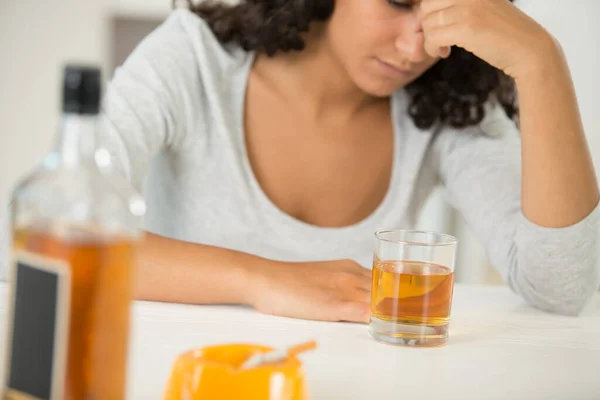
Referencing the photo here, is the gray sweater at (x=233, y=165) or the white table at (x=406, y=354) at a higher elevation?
the gray sweater at (x=233, y=165)

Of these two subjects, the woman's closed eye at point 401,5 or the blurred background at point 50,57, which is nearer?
the woman's closed eye at point 401,5

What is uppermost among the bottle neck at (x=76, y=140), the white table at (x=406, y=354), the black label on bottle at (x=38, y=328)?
the bottle neck at (x=76, y=140)

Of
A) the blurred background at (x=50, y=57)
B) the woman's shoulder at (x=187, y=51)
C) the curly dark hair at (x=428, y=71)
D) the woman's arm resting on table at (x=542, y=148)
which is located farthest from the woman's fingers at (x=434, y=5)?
the blurred background at (x=50, y=57)

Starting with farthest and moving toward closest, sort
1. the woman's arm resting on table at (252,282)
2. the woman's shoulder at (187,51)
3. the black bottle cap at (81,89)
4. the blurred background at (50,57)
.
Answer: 1. the blurred background at (50,57)
2. the woman's shoulder at (187,51)
3. the woman's arm resting on table at (252,282)
4. the black bottle cap at (81,89)

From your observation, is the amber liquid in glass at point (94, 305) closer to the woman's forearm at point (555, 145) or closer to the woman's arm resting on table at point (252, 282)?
the woman's arm resting on table at point (252, 282)

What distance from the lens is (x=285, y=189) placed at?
4.88 feet

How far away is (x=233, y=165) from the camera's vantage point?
1.43m

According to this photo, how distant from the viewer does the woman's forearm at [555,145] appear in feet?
3.85

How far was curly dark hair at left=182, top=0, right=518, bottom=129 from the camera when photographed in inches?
57.2

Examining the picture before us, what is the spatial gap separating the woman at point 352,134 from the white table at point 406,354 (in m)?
0.13

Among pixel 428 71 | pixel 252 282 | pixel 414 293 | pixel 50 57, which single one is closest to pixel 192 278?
pixel 252 282

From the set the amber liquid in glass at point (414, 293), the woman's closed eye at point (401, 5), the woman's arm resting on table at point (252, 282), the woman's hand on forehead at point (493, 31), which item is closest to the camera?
the amber liquid in glass at point (414, 293)

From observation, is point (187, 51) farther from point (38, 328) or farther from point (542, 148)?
point (38, 328)

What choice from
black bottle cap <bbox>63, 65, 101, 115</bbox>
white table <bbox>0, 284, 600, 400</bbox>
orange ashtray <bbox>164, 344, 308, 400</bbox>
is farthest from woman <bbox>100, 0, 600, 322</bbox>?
black bottle cap <bbox>63, 65, 101, 115</bbox>
